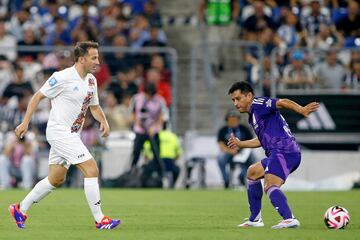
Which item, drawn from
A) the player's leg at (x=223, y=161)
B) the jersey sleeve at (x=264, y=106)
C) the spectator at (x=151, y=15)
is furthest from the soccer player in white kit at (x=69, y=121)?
the spectator at (x=151, y=15)

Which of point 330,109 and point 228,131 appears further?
point 330,109

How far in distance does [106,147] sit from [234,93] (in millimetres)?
12304

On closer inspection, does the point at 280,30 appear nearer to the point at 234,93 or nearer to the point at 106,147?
the point at 106,147

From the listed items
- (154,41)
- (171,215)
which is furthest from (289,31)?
(171,215)

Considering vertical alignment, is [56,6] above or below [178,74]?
above

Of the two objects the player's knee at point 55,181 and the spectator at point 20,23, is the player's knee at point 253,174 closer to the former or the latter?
the player's knee at point 55,181

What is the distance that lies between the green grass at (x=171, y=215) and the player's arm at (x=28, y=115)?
116 cm

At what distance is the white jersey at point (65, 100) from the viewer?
43.0ft

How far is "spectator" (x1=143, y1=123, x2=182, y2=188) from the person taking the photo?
2469 cm

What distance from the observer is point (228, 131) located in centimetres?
2431

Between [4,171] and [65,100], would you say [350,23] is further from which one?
[65,100]

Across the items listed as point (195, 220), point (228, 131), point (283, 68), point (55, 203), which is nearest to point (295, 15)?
point (283, 68)

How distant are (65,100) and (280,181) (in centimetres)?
276

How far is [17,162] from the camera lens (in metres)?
24.7
